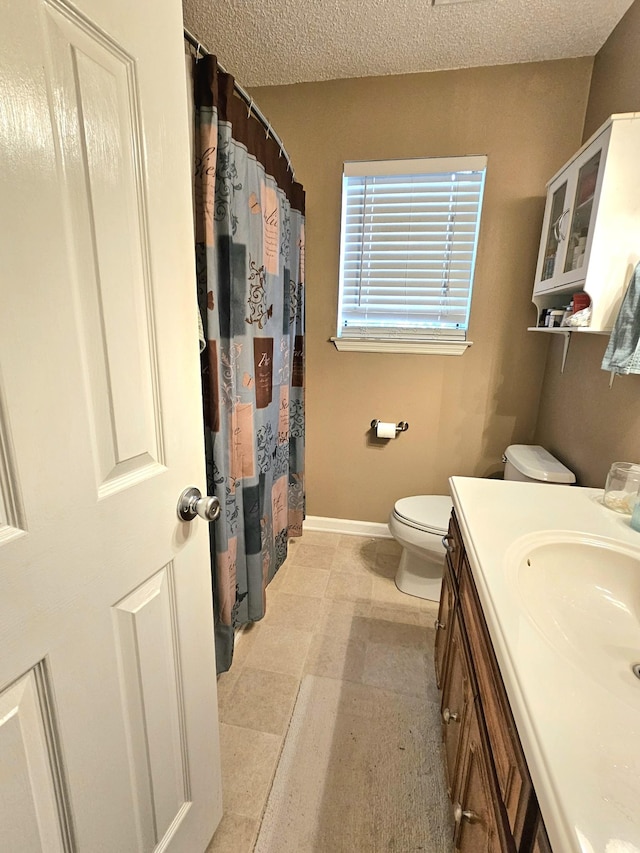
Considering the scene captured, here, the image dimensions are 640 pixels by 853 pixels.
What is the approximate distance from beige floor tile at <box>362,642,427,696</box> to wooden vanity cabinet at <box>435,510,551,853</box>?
0.38 meters

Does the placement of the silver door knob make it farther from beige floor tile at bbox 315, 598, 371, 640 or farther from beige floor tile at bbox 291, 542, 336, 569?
beige floor tile at bbox 291, 542, 336, 569

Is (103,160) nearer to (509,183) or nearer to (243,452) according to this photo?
(243,452)

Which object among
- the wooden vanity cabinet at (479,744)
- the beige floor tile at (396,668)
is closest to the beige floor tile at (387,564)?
the beige floor tile at (396,668)

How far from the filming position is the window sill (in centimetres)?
221

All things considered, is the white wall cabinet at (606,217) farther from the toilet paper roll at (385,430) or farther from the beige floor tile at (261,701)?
the beige floor tile at (261,701)

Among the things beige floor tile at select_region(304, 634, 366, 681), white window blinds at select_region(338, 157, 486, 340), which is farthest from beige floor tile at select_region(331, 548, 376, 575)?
white window blinds at select_region(338, 157, 486, 340)

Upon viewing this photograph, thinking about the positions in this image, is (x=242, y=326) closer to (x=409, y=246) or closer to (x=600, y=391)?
(x=409, y=246)

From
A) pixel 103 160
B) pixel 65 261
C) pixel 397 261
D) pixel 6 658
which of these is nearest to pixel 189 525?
pixel 6 658

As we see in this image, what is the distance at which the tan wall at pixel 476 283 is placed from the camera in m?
1.96

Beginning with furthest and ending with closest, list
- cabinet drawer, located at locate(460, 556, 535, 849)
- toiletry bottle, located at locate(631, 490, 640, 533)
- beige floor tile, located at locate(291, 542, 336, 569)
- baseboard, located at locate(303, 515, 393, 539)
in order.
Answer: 1. baseboard, located at locate(303, 515, 393, 539)
2. beige floor tile, located at locate(291, 542, 336, 569)
3. toiletry bottle, located at locate(631, 490, 640, 533)
4. cabinet drawer, located at locate(460, 556, 535, 849)

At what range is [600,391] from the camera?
155 cm

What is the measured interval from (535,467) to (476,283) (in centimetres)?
101

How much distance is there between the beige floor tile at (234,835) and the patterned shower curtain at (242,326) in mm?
456

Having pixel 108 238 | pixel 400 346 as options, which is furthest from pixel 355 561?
pixel 108 238
